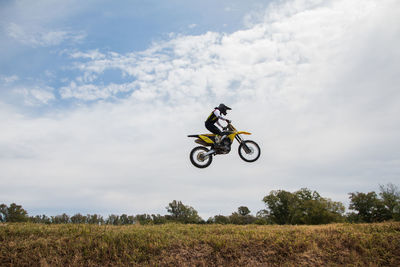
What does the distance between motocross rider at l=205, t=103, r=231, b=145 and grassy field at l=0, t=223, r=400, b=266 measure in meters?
5.84

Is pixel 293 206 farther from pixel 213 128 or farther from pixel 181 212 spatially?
pixel 213 128

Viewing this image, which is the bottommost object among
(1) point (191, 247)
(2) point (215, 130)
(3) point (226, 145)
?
(1) point (191, 247)

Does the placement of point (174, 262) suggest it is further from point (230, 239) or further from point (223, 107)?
point (223, 107)

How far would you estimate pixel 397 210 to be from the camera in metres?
56.5

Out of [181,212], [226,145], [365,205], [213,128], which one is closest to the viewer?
[226,145]

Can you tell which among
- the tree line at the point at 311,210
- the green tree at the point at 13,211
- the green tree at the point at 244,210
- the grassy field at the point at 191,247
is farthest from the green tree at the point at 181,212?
the grassy field at the point at 191,247

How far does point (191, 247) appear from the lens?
1461cm

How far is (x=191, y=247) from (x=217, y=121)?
23.1 ft

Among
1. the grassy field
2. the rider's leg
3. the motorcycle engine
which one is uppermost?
the rider's leg

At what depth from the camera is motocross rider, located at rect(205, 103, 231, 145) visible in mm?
13812

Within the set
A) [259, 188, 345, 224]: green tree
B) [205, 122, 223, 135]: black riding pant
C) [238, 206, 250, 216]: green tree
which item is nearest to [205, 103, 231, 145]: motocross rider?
[205, 122, 223, 135]: black riding pant

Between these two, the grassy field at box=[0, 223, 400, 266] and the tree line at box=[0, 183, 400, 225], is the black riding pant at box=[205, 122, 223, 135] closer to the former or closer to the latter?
the grassy field at box=[0, 223, 400, 266]

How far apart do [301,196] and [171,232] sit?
68674mm

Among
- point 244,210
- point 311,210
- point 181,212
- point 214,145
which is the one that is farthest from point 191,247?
point 244,210
